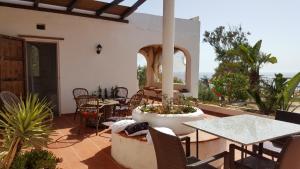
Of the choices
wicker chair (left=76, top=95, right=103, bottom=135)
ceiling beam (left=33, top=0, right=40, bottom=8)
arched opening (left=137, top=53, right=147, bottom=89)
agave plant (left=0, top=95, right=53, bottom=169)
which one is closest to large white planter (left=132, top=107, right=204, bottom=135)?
wicker chair (left=76, top=95, right=103, bottom=135)

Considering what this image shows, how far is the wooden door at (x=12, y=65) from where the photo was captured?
241 inches

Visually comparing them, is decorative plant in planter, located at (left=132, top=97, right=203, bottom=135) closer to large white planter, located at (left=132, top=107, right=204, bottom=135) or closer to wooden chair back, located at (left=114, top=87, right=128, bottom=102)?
large white planter, located at (left=132, top=107, right=204, bottom=135)

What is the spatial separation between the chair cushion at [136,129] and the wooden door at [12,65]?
379 centimetres

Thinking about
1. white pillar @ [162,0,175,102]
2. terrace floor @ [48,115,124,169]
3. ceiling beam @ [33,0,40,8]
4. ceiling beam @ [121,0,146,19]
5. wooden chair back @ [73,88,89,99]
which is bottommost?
terrace floor @ [48,115,124,169]

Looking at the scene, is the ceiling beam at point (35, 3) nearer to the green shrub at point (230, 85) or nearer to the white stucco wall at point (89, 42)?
the white stucco wall at point (89, 42)

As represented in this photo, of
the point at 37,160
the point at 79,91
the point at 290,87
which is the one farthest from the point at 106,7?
the point at 37,160

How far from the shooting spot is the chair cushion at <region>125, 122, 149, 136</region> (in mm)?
3859

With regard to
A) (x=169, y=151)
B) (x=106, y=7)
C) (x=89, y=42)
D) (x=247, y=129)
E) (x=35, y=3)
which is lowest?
(x=169, y=151)

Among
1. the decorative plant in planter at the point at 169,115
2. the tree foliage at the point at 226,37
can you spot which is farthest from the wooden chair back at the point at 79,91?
the tree foliage at the point at 226,37

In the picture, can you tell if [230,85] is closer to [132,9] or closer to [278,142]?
[132,9]

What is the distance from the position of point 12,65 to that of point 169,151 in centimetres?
571

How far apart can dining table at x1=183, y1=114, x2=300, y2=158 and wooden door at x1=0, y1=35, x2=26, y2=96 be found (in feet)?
17.1

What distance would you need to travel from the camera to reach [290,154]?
2217 millimetres

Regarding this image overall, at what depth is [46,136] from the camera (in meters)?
2.42
